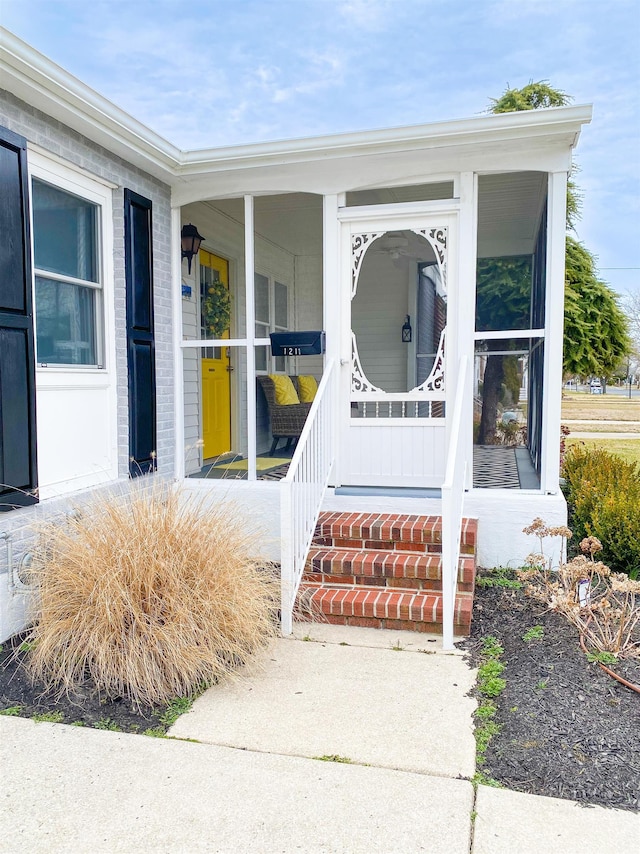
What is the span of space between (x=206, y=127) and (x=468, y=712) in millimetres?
18152

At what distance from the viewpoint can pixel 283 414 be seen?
21.1ft

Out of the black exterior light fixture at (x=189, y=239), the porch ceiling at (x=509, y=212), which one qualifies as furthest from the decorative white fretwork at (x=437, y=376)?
the black exterior light fixture at (x=189, y=239)

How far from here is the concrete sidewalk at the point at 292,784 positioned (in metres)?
1.84

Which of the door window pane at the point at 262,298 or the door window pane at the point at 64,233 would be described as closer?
the door window pane at the point at 64,233

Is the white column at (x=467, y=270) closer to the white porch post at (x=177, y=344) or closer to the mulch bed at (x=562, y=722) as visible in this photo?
the mulch bed at (x=562, y=722)

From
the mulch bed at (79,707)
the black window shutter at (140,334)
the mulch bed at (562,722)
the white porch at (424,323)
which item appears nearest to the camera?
the mulch bed at (562,722)

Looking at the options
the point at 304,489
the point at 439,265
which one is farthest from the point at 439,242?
the point at 304,489

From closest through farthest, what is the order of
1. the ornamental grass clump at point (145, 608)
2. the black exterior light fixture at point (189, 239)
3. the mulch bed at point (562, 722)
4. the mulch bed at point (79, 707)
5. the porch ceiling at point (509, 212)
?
the mulch bed at point (562, 722)
the mulch bed at point (79, 707)
the ornamental grass clump at point (145, 608)
the porch ceiling at point (509, 212)
the black exterior light fixture at point (189, 239)

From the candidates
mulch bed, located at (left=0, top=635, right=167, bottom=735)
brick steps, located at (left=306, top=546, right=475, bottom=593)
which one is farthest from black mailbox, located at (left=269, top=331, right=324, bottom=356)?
mulch bed, located at (left=0, top=635, right=167, bottom=735)

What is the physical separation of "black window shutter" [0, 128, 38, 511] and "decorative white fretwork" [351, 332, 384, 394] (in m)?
2.14

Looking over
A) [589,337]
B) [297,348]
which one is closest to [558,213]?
[297,348]

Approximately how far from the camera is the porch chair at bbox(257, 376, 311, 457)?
640 centimetres

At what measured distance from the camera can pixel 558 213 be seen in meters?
3.96

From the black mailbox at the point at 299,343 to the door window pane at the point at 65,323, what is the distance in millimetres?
1270
